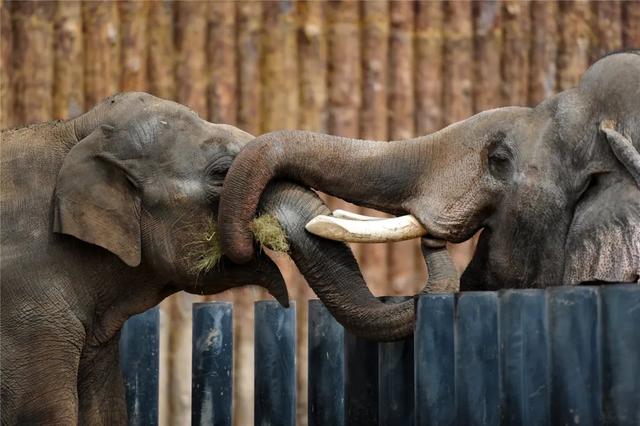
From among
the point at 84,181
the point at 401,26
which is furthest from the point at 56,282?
the point at 401,26

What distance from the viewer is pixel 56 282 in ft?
17.7

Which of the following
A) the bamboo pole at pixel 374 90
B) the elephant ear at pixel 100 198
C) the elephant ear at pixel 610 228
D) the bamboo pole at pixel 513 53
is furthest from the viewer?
the bamboo pole at pixel 513 53

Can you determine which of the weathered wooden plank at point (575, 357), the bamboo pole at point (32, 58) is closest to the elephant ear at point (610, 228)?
the weathered wooden plank at point (575, 357)

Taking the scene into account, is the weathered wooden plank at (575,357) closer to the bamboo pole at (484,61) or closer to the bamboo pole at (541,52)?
the bamboo pole at (484,61)

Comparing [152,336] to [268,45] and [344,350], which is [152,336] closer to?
[344,350]

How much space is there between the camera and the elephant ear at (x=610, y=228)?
5.14m

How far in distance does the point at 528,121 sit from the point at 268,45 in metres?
2.68

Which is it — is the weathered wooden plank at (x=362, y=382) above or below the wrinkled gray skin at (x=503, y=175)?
below

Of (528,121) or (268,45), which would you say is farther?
(268,45)

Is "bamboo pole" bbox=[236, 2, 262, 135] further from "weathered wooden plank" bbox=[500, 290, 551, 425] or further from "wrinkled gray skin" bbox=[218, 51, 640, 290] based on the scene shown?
"weathered wooden plank" bbox=[500, 290, 551, 425]

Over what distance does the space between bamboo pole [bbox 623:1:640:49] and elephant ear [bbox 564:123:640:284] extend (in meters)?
3.34

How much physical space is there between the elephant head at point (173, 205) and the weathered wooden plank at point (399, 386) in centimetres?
17

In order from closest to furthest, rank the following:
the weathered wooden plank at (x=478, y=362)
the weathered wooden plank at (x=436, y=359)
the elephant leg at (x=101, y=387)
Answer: the weathered wooden plank at (x=478, y=362) < the weathered wooden plank at (x=436, y=359) < the elephant leg at (x=101, y=387)

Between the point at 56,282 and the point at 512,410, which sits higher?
the point at 56,282
